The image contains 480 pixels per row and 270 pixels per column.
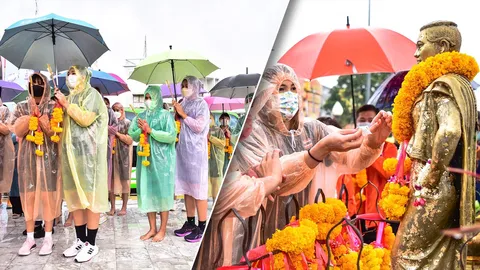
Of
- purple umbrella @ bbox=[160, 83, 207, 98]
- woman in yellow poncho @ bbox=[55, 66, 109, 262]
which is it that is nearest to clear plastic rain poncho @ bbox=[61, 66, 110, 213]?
woman in yellow poncho @ bbox=[55, 66, 109, 262]

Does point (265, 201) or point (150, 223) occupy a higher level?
point (265, 201)

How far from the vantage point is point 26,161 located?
1.41m

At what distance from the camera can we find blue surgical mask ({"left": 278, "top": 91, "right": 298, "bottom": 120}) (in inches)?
38.2

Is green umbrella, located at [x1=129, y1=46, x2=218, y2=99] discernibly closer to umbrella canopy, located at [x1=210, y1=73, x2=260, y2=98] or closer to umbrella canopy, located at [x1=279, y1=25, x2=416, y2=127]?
umbrella canopy, located at [x1=210, y1=73, x2=260, y2=98]

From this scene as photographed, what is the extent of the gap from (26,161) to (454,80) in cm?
129

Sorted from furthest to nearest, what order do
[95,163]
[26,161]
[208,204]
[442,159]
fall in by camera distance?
1. [208,204]
2. [95,163]
3. [26,161]
4. [442,159]

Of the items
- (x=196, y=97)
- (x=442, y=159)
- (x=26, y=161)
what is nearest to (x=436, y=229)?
(x=442, y=159)

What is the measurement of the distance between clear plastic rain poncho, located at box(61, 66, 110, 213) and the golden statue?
3.41ft

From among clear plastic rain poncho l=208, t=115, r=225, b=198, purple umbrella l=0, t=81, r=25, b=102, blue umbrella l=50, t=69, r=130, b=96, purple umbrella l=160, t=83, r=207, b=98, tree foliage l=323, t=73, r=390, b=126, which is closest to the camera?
tree foliage l=323, t=73, r=390, b=126

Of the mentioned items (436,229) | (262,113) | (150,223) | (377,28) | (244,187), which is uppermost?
(377,28)

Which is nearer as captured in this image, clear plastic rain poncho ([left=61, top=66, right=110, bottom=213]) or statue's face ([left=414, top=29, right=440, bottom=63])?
statue's face ([left=414, top=29, right=440, bottom=63])

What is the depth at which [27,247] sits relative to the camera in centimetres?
138

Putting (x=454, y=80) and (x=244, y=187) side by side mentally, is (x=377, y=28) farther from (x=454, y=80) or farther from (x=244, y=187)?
(x=244, y=187)

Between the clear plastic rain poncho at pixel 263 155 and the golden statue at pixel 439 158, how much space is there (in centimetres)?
22
